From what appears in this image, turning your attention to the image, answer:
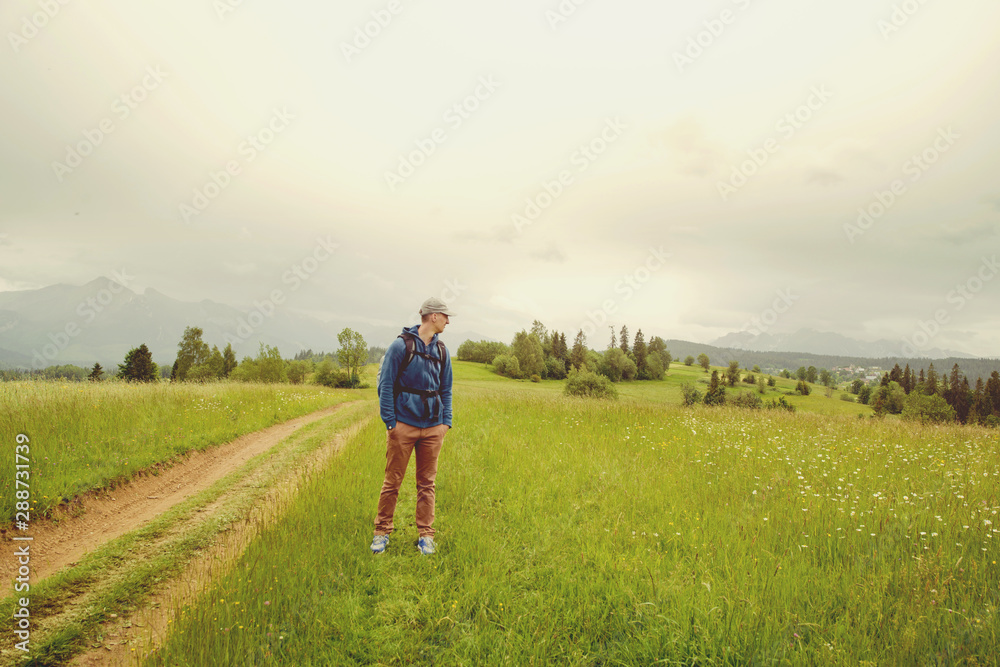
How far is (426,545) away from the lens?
5.17m

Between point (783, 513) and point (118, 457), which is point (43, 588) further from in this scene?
point (783, 513)

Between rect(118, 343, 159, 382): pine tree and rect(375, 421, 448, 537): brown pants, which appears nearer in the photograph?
rect(375, 421, 448, 537): brown pants

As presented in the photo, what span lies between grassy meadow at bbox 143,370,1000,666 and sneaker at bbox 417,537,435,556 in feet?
0.37

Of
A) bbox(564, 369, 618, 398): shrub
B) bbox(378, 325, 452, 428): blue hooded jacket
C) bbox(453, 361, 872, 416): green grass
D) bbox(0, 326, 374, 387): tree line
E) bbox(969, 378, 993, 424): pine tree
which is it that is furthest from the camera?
bbox(453, 361, 872, 416): green grass

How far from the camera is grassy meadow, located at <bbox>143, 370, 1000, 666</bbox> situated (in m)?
3.37

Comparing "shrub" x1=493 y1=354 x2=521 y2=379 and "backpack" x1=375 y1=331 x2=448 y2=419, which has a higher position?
"backpack" x1=375 y1=331 x2=448 y2=419

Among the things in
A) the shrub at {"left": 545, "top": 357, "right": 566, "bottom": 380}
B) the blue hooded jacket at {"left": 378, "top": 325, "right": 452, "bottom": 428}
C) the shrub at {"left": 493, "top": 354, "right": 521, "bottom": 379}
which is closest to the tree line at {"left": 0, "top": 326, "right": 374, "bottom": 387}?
the shrub at {"left": 493, "top": 354, "right": 521, "bottom": 379}

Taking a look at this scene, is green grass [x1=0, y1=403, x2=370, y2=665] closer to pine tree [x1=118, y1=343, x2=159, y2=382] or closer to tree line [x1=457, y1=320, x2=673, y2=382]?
pine tree [x1=118, y1=343, x2=159, y2=382]

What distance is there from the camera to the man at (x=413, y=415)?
5285 millimetres

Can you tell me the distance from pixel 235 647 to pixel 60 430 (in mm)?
9138

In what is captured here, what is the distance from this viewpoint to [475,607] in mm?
4066

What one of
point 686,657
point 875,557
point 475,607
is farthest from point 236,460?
point 875,557

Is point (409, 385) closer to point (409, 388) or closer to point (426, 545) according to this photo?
point (409, 388)

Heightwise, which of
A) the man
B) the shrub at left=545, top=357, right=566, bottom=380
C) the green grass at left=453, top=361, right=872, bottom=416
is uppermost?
the man
